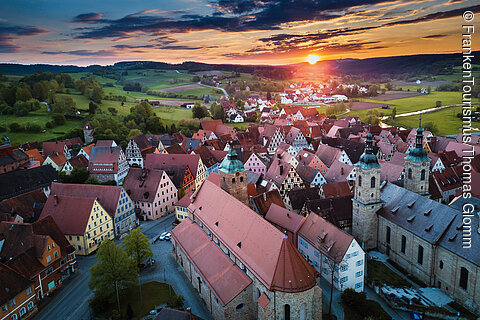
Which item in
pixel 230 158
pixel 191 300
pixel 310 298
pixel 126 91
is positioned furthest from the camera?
pixel 126 91

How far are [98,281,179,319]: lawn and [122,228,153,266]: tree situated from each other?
3389mm

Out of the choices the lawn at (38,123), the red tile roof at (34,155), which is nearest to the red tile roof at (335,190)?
the red tile roof at (34,155)

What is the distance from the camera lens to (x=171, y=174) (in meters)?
68.3

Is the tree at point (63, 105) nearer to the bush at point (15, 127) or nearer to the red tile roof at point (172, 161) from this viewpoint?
the bush at point (15, 127)

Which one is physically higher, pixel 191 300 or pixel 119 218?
pixel 119 218

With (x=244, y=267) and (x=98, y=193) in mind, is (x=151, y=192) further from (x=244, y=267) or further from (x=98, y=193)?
(x=244, y=267)

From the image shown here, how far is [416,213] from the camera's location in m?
42.3

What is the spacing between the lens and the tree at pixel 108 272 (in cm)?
3616

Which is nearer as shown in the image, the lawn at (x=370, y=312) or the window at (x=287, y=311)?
the window at (x=287, y=311)

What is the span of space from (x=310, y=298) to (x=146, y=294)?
18.7 metres

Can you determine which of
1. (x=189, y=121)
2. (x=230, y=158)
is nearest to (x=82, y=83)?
(x=189, y=121)

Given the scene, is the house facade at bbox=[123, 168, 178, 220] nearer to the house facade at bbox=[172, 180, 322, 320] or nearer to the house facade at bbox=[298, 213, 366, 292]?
the house facade at bbox=[172, 180, 322, 320]

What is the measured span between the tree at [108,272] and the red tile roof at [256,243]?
33.3ft

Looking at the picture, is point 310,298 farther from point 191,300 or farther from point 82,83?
point 82,83
